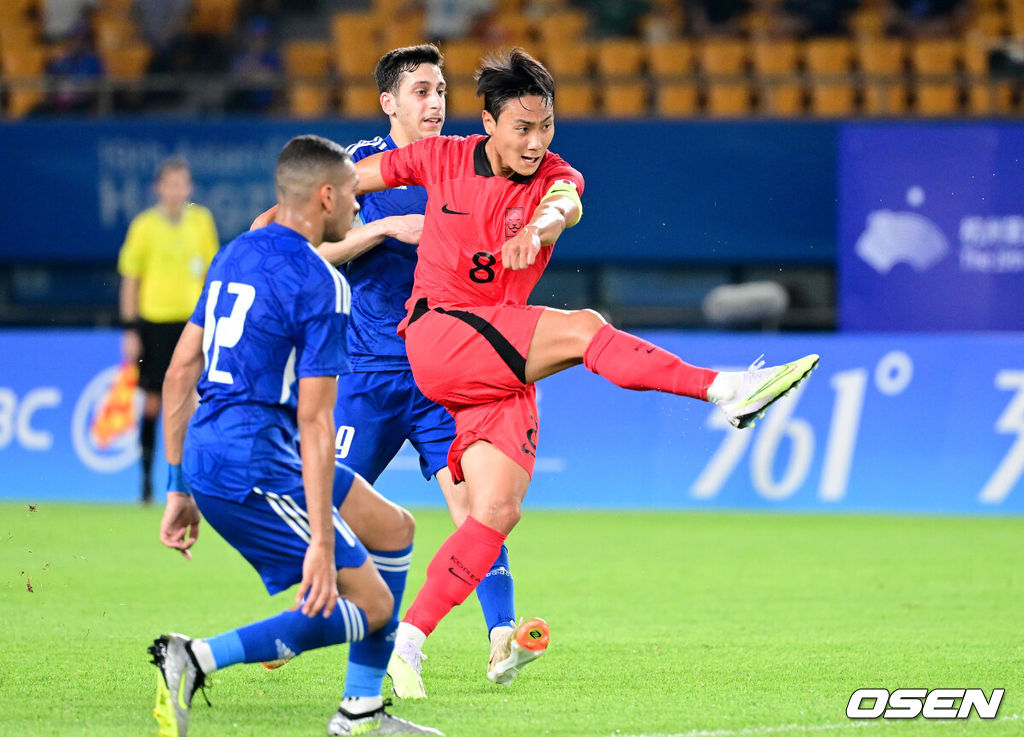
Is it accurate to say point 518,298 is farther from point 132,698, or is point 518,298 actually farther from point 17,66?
point 17,66

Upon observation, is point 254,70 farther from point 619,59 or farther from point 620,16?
point 620,16

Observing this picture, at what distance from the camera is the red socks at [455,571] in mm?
5066

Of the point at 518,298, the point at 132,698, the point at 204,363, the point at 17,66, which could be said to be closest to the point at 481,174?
the point at 518,298

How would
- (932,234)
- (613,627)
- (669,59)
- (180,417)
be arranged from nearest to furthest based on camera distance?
(180,417) < (613,627) < (932,234) < (669,59)

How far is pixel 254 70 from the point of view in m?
Result: 17.2

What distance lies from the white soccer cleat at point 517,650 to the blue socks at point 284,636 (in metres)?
1.03

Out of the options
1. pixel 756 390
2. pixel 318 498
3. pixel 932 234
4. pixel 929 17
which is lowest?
pixel 932 234

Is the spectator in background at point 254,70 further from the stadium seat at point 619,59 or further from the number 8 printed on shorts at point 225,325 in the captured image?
the number 8 printed on shorts at point 225,325

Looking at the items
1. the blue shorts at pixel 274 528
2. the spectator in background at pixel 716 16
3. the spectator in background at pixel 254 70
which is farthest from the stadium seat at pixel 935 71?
the blue shorts at pixel 274 528

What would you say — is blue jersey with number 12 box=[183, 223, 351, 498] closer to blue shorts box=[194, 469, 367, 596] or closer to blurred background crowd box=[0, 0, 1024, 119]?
blue shorts box=[194, 469, 367, 596]

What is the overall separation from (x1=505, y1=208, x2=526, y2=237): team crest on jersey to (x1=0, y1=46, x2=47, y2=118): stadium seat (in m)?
11.8

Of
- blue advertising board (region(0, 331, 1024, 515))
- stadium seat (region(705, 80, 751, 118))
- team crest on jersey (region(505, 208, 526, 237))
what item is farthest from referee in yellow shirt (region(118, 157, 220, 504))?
stadium seat (region(705, 80, 751, 118))

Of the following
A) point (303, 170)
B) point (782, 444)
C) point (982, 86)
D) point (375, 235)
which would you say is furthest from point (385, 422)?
point (982, 86)

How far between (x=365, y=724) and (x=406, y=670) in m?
0.66
